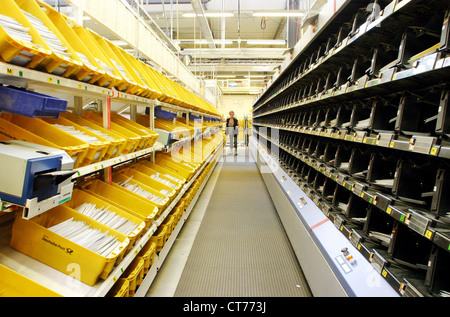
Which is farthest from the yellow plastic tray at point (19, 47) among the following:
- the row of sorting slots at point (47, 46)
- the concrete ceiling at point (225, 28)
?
the concrete ceiling at point (225, 28)

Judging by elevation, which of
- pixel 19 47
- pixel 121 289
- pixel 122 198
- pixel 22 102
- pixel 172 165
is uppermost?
pixel 19 47

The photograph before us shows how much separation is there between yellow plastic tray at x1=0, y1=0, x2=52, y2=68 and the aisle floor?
193cm

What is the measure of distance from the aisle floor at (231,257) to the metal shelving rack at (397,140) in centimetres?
76

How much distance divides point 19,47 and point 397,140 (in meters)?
1.93

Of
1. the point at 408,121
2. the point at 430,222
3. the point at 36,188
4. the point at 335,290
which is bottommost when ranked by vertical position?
the point at 335,290

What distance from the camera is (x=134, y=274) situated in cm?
186

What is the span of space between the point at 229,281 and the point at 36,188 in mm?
1899

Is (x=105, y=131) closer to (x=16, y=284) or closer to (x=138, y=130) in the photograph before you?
(x=138, y=130)

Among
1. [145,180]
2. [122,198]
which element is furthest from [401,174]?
[145,180]

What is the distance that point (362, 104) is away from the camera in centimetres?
231

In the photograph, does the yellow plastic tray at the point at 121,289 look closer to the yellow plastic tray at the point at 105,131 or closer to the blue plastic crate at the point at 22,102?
the yellow plastic tray at the point at 105,131

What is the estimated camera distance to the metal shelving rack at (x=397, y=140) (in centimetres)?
136

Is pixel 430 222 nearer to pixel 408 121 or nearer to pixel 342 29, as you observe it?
pixel 408 121

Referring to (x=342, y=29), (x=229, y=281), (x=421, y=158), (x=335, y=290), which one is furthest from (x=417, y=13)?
(x=229, y=281)
